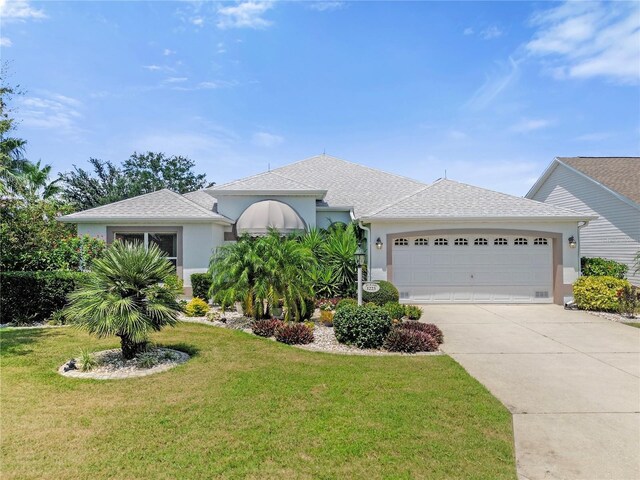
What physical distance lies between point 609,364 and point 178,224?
703 inches

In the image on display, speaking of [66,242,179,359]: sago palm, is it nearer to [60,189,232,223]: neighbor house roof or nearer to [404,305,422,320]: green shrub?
[404,305,422,320]: green shrub

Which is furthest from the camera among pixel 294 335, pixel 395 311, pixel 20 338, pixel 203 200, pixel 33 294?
pixel 203 200

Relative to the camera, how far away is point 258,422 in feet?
17.6

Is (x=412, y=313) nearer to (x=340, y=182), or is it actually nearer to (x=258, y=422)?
(x=258, y=422)

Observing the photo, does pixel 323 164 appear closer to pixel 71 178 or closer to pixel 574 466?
pixel 574 466

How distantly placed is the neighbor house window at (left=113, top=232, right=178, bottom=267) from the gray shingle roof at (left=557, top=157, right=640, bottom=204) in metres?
25.4

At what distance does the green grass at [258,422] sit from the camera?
4309 millimetres

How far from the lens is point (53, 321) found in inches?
495

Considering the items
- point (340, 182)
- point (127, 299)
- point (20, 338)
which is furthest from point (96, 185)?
point (127, 299)

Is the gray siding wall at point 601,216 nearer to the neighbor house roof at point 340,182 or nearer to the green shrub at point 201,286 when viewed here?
the neighbor house roof at point 340,182

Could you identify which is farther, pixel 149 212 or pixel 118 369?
pixel 149 212

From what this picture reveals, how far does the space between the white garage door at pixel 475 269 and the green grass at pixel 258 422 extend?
8874 millimetres

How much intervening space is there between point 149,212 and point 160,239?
1.51 metres

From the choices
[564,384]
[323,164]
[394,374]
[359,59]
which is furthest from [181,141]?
[564,384]
